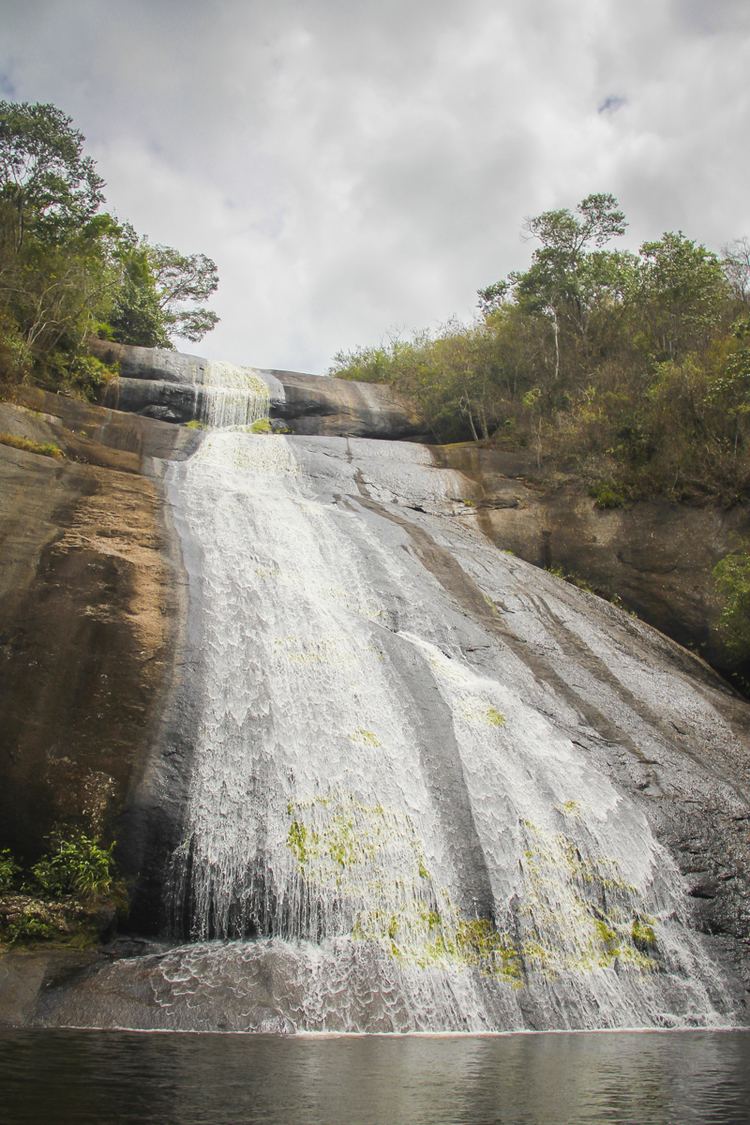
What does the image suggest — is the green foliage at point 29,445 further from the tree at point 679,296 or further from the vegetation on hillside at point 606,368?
the tree at point 679,296

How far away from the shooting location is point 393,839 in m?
9.19

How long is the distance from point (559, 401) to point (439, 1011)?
69.3 feet

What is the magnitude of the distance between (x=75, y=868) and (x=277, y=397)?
792 inches

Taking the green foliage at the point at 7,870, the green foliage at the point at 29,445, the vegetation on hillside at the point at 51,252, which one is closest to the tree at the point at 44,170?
the vegetation on hillside at the point at 51,252

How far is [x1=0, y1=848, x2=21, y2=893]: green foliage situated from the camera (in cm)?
807

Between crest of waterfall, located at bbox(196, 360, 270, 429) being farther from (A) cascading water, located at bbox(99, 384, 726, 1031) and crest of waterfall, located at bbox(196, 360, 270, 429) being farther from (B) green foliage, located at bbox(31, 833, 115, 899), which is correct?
(B) green foliage, located at bbox(31, 833, 115, 899)

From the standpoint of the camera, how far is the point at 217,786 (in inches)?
359

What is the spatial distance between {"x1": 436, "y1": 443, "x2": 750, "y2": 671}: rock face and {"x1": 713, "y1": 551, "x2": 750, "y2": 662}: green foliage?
72 cm

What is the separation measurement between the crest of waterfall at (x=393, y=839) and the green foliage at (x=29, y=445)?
325 centimetres

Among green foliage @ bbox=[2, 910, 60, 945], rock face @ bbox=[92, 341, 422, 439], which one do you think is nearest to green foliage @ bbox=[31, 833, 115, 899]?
green foliage @ bbox=[2, 910, 60, 945]

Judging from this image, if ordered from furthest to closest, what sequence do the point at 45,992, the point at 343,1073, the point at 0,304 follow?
the point at 0,304
the point at 45,992
the point at 343,1073

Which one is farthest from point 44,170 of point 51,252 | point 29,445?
point 29,445

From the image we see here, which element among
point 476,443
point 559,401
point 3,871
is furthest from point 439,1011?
point 559,401

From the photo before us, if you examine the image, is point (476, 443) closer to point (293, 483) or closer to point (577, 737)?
point (293, 483)
